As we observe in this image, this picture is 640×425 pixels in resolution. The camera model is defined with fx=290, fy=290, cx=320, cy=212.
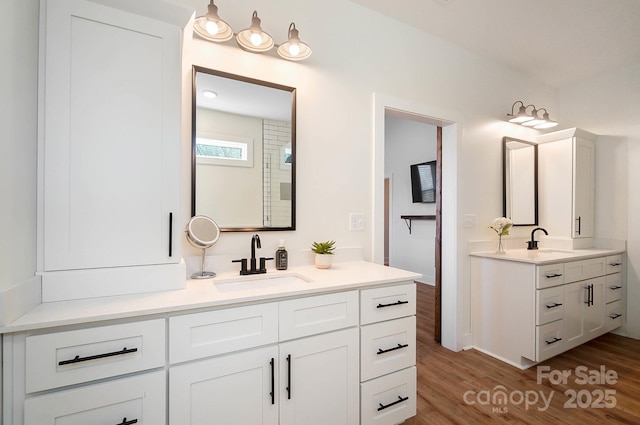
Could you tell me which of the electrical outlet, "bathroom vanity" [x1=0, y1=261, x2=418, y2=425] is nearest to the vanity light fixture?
the electrical outlet

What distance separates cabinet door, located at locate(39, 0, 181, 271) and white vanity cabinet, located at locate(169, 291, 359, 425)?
397 mm

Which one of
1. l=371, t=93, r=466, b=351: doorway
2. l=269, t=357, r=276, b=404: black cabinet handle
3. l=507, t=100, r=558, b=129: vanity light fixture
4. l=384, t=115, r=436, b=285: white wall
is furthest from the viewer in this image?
l=384, t=115, r=436, b=285: white wall

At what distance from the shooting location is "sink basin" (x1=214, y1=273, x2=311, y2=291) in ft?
4.99

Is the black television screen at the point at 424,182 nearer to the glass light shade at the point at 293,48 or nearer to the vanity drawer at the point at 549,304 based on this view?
the vanity drawer at the point at 549,304

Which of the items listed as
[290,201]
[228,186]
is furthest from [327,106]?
[228,186]

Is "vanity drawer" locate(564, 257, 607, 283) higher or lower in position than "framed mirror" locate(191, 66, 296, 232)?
lower

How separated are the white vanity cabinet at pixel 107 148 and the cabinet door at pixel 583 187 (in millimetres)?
3679

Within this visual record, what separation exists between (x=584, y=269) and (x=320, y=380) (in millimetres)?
2738

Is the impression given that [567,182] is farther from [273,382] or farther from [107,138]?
[107,138]

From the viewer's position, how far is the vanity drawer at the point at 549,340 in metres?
2.25

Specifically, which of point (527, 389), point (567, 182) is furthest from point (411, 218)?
point (527, 389)

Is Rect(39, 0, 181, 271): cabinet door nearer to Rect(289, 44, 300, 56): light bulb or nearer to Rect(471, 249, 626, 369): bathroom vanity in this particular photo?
Rect(289, 44, 300, 56): light bulb

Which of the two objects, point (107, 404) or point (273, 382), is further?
point (273, 382)

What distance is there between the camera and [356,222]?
2.10m
